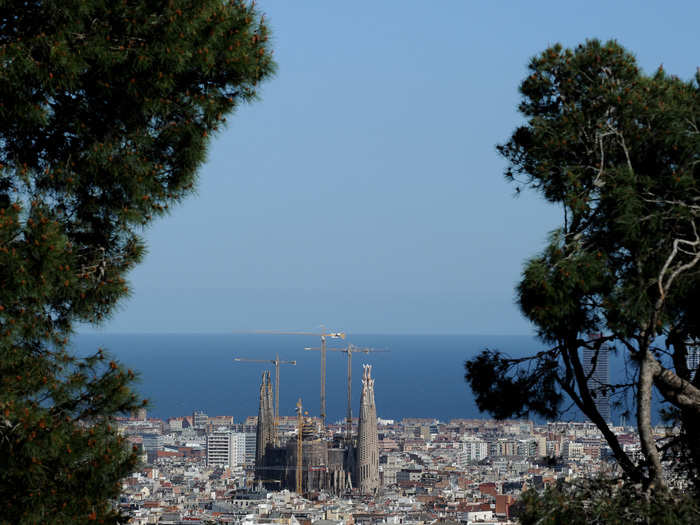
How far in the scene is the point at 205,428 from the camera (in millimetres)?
55219

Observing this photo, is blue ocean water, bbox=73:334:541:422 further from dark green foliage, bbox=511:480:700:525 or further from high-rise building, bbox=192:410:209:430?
dark green foliage, bbox=511:480:700:525

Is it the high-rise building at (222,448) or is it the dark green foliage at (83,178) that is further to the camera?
the high-rise building at (222,448)

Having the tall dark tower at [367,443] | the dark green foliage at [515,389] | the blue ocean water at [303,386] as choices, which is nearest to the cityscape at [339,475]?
the tall dark tower at [367,443]

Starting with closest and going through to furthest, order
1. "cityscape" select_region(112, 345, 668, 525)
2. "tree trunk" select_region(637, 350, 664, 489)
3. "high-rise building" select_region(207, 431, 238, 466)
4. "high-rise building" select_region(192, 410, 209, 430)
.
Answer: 1. "tree trunk" select_region(637, 350, 664, 489)
2. "cityscape" select_region(112, 345, 668, 525)
3. "high-rise building" select_region(207, 431, 238, 466)
4. "high-rise building" select_region(192, 410, 209, 430)

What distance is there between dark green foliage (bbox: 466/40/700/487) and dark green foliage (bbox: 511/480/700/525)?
0.38 ft

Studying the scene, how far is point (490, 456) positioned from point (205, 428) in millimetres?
17445

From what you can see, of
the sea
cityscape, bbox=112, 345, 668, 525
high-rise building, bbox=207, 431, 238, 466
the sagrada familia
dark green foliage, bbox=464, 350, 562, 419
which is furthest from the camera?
the sea

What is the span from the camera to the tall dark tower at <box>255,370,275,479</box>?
33156mm

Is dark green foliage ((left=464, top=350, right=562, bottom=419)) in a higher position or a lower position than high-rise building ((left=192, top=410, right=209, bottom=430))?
higher

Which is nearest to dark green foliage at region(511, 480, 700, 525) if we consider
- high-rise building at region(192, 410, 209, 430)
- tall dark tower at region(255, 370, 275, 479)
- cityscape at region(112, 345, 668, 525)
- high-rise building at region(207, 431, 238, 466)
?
cityscape at region(112, 345, 668, 525)

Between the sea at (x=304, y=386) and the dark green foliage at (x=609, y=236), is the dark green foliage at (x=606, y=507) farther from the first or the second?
the sea at (x=304, y=386)

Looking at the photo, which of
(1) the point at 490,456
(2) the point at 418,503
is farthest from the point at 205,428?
(2) the point at 418,503

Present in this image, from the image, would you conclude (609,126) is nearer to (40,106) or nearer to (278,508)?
(40,106)

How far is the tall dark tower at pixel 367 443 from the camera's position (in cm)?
3228
